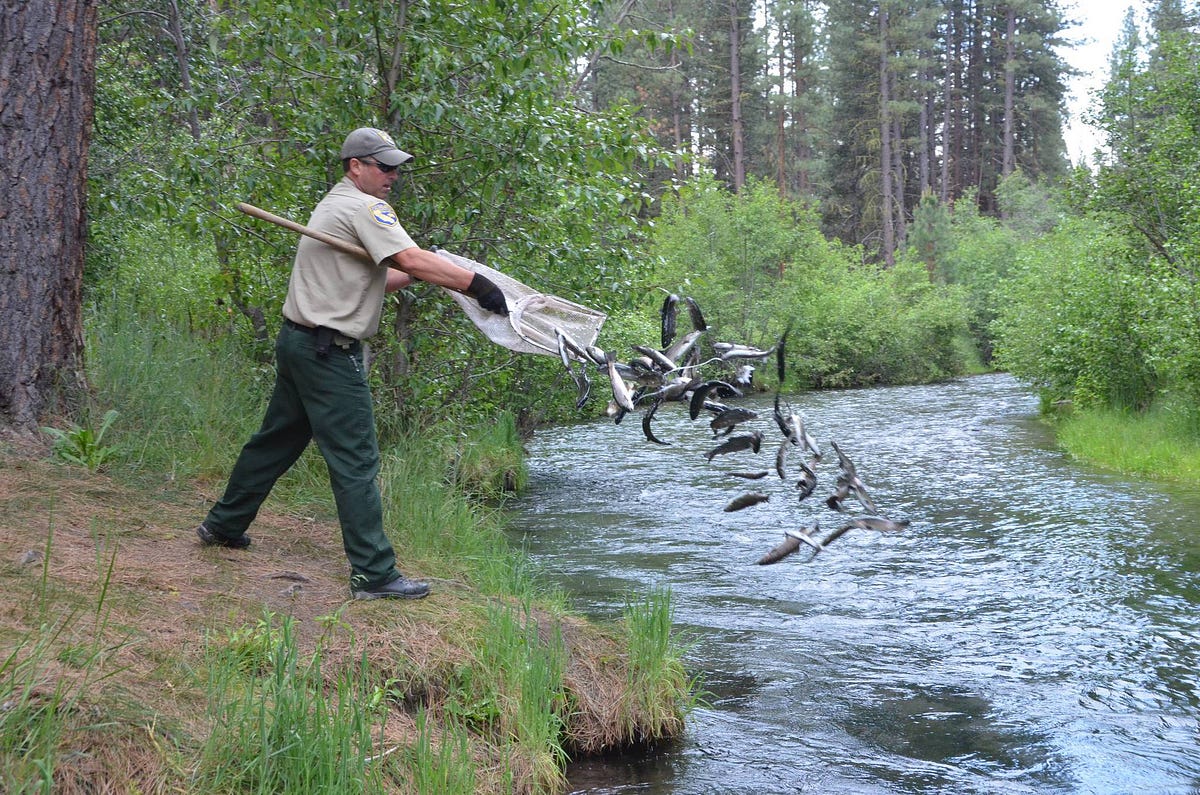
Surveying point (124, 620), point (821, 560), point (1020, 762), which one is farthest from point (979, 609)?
point (124, 620)

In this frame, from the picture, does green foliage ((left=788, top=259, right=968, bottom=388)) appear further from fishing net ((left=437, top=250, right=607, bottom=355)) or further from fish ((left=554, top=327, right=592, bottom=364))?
fish ((left=554, top=327, right=592, bottom=364))

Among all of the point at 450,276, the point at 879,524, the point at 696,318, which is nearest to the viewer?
the point at 879,524

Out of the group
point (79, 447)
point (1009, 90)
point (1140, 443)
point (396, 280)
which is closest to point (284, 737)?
point (396, 280)

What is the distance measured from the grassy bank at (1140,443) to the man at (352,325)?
1148 cm

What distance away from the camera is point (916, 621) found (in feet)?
25.0

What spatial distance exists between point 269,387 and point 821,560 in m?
5.16

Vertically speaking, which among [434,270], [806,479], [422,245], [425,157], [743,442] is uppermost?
[425,157]

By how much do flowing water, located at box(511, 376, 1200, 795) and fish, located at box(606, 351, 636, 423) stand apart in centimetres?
99

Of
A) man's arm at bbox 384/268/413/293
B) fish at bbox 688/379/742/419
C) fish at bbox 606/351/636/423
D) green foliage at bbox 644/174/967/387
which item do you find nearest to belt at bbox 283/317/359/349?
man's arm at bbox 384/268/413/293

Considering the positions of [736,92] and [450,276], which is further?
[736,92]

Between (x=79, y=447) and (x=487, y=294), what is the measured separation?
3.00 meters

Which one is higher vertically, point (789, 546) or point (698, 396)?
point (698, 396)

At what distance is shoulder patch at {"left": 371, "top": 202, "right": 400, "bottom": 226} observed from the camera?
466 cm

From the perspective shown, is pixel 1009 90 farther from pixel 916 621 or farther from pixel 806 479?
pixel 806 479
